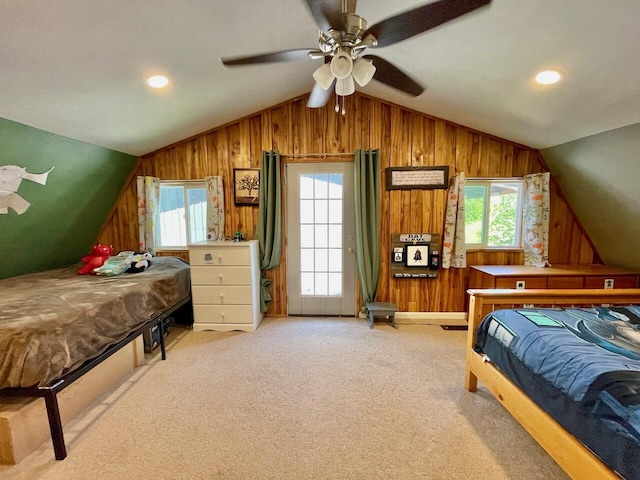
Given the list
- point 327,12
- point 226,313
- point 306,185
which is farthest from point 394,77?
point 226,313

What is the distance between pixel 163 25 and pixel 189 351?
8.51ft

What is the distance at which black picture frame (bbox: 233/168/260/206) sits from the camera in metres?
3.48

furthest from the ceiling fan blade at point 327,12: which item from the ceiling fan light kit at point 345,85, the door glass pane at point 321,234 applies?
the door glass pane at point 321,234

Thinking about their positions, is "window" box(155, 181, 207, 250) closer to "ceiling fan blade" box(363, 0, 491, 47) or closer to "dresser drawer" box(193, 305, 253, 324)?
"dresser drawer" box(193, 305, 253, 324)

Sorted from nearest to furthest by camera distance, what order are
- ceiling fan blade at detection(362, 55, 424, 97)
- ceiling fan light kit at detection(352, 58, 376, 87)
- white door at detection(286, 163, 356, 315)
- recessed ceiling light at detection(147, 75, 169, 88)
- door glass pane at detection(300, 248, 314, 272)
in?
ceiling fan light kit at detection(352, 58, 376, 87) → ceiling fan blade at detection(362, 55, 424, 97) → recessed ceiling light at detection(147, 75, 169, 88) → white door at detection(286, 163, 356, 315) → door glass pane at detection(300, 248, 314, 272)

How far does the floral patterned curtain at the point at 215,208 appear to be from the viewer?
345 centimetres

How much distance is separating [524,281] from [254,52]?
3305 mm

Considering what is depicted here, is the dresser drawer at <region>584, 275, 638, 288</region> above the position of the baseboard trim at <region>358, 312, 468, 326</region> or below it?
above

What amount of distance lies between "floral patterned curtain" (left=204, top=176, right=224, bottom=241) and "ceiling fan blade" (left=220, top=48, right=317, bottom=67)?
2022 mm

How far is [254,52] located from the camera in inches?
84.6

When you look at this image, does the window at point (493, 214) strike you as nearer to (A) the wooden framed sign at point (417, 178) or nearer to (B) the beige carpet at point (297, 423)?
(A) the wooden framed sign at point (417, 178)

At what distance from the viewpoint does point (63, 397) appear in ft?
5.89

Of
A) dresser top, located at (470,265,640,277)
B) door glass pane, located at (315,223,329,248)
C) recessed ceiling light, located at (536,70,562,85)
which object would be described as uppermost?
recessed ceiling light, located at (536,70,562,85)

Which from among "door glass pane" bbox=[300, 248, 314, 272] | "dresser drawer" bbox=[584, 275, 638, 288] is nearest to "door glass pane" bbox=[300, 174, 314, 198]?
→ "door glass pane" bbox=[300, 248, 314, 272]
